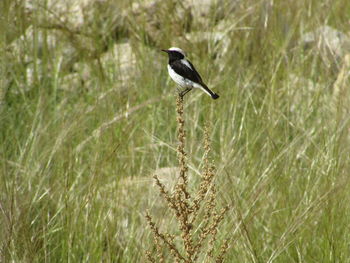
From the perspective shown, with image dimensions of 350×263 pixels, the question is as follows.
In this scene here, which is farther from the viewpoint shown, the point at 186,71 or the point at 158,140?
the point at 158,140

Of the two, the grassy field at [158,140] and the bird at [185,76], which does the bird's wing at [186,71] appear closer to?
the bird at [185,76]

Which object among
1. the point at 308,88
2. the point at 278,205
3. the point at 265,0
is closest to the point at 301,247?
the point at 278,205

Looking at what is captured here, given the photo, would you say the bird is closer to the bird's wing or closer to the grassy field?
the bird's wing

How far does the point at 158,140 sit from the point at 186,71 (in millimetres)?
1069

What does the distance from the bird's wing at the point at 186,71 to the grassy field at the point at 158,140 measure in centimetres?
29

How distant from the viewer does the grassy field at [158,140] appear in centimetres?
311

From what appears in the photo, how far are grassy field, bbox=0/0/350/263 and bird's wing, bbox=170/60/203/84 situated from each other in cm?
29

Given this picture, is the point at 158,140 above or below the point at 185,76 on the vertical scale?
below

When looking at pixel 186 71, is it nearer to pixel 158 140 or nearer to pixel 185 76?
pixel 185 76

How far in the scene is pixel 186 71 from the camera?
8.13ft

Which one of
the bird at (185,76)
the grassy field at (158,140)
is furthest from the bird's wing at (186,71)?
the grassy field at (158,140)

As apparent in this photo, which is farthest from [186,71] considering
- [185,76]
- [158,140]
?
[158,140]

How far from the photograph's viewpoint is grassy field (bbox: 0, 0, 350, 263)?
10.2ft

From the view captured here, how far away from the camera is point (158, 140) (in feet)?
11.5
